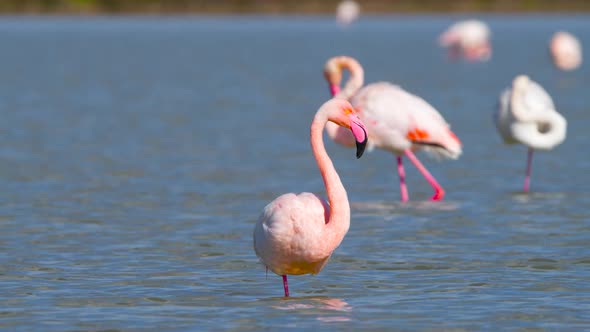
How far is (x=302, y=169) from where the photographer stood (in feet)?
48.9

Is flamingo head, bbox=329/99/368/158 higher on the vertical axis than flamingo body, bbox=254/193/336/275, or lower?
higher

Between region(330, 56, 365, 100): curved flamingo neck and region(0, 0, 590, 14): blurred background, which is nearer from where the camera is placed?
region(330, 56, 365, 100): curved flamingo neck

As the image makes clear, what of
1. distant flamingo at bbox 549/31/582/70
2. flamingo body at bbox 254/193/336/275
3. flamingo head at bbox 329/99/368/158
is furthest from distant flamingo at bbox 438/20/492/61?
flamingo body at bbox 254/193/336/275

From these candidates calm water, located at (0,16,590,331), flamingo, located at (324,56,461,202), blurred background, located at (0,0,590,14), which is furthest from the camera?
blurred background, located at (0,0,590,14)

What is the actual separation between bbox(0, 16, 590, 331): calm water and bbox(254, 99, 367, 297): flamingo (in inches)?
13.4

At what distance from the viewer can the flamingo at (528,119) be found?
43.0ft

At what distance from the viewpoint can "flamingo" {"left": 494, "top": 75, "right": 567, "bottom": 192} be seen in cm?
1309

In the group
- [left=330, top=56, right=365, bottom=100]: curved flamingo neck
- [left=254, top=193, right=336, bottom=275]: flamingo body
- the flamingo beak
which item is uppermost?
[left=330, top=56, right=365, bottom=100]: curved flamingo neck

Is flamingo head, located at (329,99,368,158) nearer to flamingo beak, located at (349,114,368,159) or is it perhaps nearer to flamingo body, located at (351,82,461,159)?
flamingo beak, located at (349,114,368,159)

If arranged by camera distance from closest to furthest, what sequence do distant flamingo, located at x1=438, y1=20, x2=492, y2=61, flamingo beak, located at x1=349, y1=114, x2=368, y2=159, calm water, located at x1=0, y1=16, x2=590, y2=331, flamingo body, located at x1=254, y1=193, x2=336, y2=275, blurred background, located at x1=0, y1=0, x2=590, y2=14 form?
1. flamingo body, located at x1=254, y1=193, x2=336, y2=275
2. flamingo beak, located at x1=349, y1=114, x2=368, y2=159
3. calm water, located at x1=0, y1=16, x2=590, y2=331
4. distant flamingo, located at x1=438, y1=20, x2=492, y2=61
5. blurred background, located at x1=0, y1=0, x2=590, y2=14

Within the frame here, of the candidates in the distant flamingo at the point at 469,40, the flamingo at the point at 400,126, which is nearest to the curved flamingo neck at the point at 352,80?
the flamingo at the point at 400,126

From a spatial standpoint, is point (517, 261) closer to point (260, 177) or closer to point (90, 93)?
point (260, 177)

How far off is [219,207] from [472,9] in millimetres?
67042

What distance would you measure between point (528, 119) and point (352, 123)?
560 cm
